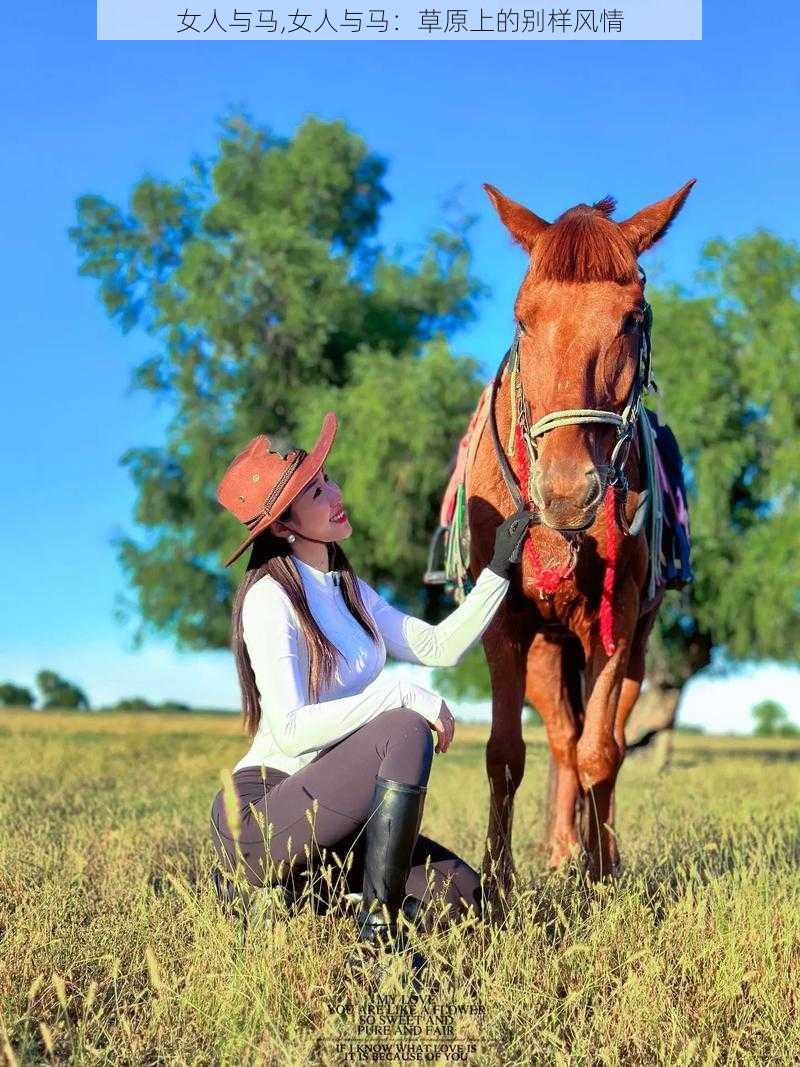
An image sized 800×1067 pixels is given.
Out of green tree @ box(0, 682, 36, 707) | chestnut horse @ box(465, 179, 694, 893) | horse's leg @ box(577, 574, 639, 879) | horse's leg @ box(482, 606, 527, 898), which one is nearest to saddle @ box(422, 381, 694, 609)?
chestnut horse @ box(465, 179, 694, 893)

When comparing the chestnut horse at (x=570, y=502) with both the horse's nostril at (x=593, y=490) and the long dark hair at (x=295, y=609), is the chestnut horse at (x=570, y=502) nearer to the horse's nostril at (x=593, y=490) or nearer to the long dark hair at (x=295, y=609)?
the horse's nostril at (x=593, y=490)

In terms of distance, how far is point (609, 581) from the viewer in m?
4.93

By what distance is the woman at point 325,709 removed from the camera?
11.3 ft

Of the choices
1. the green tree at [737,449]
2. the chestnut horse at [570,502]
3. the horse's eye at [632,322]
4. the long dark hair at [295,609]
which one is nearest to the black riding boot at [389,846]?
the long dark hair at [295,609]

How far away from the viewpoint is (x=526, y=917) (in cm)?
360

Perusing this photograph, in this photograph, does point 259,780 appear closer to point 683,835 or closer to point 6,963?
point 6,963

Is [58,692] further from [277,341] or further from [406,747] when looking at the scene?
[406,747]

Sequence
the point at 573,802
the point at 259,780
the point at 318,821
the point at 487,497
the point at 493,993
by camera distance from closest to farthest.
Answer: the point at 493,993 < the point at 318,821 < the point at 259,780 < the point at 487,497 < the point at 573,802

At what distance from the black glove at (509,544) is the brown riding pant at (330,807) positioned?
0.84m

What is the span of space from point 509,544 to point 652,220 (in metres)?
1.51

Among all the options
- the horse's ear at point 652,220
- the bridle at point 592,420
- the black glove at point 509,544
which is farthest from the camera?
the horse's ear at point 652,220

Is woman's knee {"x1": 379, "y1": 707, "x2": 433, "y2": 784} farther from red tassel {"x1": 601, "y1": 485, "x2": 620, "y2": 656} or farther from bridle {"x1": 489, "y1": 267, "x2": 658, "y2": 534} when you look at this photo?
red tassel {"x1": 601, "y1": 485, "x2": 620, "y2": 656}

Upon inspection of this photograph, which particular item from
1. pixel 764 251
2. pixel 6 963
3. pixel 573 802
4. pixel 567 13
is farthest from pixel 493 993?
pixel 764 251

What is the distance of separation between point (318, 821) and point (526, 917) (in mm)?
749
